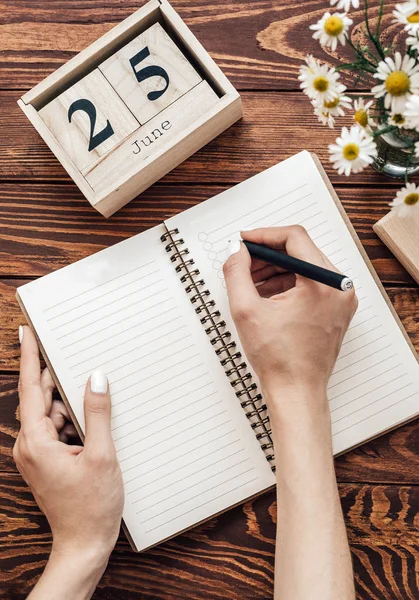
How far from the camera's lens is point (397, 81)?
24.0 inches

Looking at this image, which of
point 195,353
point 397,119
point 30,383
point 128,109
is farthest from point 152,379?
point 397,119

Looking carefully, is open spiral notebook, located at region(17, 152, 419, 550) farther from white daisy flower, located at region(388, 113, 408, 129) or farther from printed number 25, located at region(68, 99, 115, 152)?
white daisy flower, located at region(388, 113, 408, 129)

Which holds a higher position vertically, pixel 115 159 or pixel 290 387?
pixel 115 159

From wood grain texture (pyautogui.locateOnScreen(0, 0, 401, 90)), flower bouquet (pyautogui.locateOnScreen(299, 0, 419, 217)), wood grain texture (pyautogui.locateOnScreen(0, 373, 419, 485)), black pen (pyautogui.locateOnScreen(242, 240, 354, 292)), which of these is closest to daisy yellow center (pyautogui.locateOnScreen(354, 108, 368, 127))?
flower bouquet (pyautogui.locateOnScreen(299, 0, 419, 217))

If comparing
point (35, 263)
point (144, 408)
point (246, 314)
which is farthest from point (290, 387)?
point (35, 263)

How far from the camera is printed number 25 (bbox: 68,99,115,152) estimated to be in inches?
33.3

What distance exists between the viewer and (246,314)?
0.80 metres

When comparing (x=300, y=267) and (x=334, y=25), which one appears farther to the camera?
(x=300, y=267)

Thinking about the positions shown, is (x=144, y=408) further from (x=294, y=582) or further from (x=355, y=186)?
(x=355, y=186)

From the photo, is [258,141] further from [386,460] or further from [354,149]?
[386,460]

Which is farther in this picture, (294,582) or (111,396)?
→ (111,396)

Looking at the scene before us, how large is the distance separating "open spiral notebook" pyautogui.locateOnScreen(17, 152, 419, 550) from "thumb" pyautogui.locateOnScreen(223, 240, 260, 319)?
2.8 inches

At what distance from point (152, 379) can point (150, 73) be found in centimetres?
43

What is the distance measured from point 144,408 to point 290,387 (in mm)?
224
